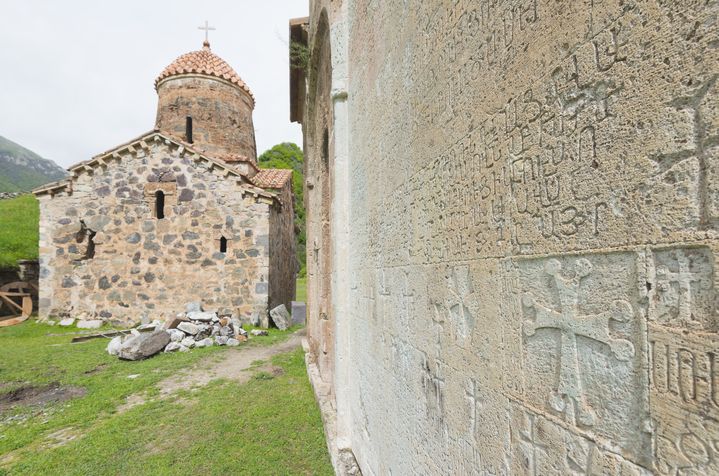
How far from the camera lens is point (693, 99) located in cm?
68

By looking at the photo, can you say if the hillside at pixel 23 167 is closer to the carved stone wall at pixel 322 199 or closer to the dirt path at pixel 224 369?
the dirt path at pixel 224 369

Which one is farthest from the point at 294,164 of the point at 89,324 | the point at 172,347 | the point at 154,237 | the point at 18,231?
the point at 172,347

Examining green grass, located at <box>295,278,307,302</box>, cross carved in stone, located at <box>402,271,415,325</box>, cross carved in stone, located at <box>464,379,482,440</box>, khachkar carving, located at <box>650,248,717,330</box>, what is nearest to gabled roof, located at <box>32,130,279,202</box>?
green grass, located at <box>295,278,307,302</box>

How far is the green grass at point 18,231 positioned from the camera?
512 inches

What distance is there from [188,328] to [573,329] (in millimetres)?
8923

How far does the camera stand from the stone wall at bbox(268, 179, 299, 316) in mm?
10797

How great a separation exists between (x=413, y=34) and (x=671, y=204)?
156cm

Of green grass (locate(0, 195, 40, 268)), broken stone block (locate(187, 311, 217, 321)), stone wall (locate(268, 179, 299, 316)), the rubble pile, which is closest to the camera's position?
the rubble pile

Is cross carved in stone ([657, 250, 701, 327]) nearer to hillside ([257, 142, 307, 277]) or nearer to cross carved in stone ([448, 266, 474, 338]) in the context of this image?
cross carved in stone ([448, 266, 474, 338])

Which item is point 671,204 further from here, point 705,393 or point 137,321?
point 137,321

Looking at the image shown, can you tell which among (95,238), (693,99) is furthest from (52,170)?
(693,99)

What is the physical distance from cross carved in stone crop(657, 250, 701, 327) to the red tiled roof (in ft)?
42.8

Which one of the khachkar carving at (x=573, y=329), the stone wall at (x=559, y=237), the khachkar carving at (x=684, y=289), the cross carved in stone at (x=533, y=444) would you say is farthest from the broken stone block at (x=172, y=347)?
the khachkar carving at (x=684, y=289)

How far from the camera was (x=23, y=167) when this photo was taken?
7700 centimetres
